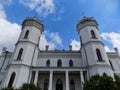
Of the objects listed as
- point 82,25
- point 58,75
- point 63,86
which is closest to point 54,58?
point 58,75

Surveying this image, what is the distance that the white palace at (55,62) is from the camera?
23859mm

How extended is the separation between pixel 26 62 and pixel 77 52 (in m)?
10.6

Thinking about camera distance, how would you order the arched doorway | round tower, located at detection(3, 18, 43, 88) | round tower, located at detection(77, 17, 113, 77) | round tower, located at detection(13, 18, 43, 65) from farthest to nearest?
round tower, located at detection(13, 18, 43, 65)
the arched doorway
round tower, located at detection(77, 17, 113, 77)
round tower, located at detection(3, 18, 43, 88)

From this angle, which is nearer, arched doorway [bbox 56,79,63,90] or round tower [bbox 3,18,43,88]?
round tower [bbox 3,18,43,88]

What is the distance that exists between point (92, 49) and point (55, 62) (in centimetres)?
776

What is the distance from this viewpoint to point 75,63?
94.3 feet

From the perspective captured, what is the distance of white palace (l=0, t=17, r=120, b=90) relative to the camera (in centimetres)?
2386

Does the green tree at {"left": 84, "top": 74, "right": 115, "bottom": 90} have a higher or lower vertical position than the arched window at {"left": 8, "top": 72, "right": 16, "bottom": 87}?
lower

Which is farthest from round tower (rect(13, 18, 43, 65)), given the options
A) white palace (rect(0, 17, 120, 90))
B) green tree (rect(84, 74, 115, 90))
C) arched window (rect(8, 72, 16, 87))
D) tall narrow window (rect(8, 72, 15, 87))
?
green tree (rect(84, 74, 115, 90))

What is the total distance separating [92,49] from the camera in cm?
2661

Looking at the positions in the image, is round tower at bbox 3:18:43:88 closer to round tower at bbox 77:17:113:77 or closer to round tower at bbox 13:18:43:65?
round tower at bbox 13:18:43:65

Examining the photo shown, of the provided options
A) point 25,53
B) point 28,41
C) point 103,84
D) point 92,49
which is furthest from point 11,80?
point 92,49

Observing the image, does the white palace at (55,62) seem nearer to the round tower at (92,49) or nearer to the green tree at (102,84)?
the round tower at (92,49)

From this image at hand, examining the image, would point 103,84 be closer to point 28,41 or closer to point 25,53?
point 25,53
